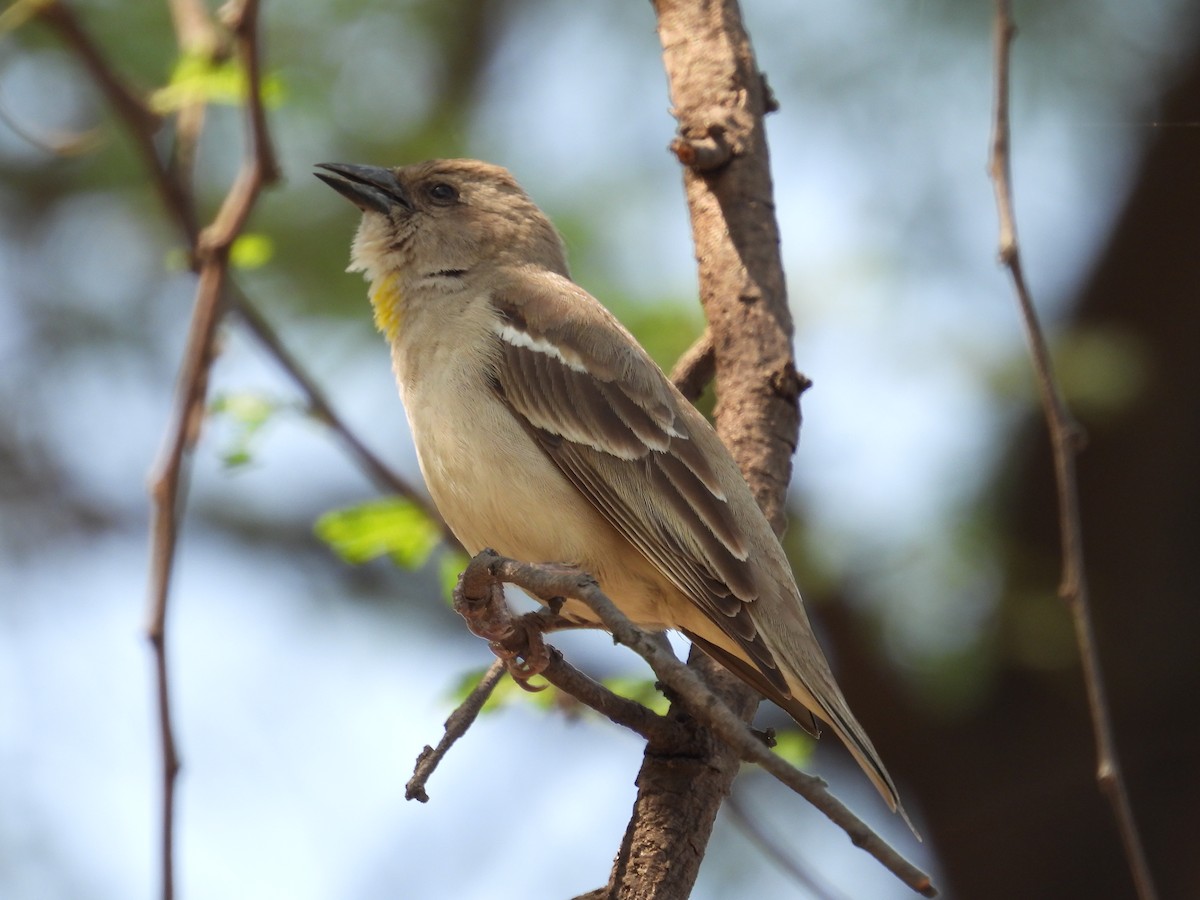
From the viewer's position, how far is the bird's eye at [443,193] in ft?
19.7

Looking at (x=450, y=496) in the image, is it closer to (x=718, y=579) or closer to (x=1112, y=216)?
(x=718, y=579)

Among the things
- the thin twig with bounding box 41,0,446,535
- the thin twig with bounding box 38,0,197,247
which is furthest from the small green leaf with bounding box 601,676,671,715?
the thin twig with bounding box 38,0,197,247

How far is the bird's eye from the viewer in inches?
236

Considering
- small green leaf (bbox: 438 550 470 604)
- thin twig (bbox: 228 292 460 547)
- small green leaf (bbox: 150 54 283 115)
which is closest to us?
thin twig (bbox: 228 292 460 547)

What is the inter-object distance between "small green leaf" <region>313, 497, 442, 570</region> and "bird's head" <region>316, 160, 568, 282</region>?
946 mm

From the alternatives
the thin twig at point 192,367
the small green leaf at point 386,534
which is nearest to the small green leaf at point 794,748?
the small green leaf at point 386,534

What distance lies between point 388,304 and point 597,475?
131 centimetres

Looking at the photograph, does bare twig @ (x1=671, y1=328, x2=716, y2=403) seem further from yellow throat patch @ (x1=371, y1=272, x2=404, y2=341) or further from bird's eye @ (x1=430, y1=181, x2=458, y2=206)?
bird's eye @ (x1=430, y1=181, x2=458, y2=206)

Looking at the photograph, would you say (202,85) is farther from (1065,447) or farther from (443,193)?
(1065,447)

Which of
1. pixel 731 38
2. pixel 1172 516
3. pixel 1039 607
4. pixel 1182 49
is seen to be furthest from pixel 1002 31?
pixel 1172 516

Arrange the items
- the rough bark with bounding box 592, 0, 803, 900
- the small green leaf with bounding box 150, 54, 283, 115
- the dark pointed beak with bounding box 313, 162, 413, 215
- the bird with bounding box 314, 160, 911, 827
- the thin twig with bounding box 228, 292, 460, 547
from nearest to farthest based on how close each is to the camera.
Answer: the thin twig with bounding box 228, 292, 460, 547
the bird with bounding box 314, 160, 911, 827
the rough bark with bounding box 592, 0, 803, 900
the small green leaf with bounding box 150, 54, 283, 115
the dark pointed beak with bounding box 313, 162, 413, 215

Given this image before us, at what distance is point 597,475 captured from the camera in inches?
189

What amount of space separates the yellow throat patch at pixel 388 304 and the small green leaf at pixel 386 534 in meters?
0.73

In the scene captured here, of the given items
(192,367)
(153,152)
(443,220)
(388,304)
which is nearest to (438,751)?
(192,367)
